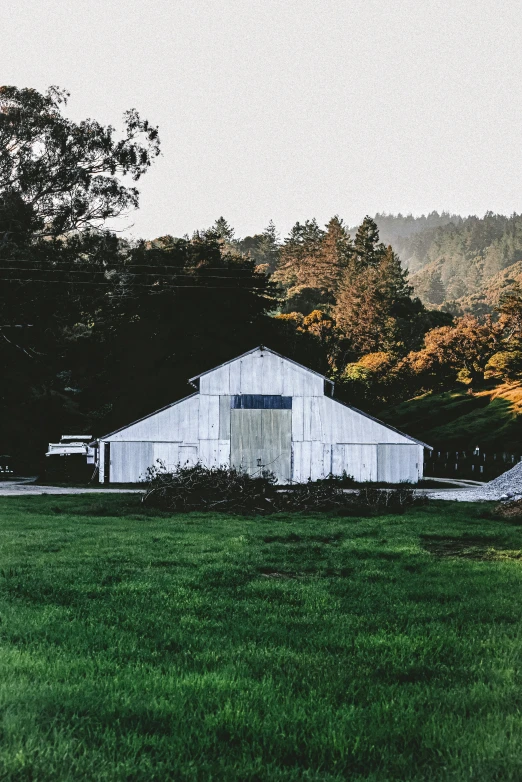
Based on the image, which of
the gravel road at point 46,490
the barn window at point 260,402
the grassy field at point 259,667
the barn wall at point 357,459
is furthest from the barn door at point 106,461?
the grassy field at point 259,667

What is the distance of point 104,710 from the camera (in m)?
5.04

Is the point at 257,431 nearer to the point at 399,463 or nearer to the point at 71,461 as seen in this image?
the point at 399,463

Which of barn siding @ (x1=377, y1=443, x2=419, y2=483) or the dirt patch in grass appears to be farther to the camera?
barn siding @ (x1=377, y1=443, x2=419, y2=483)

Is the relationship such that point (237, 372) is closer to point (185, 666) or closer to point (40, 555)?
point (40, 555)

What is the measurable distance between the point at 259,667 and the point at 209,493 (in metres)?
19.7

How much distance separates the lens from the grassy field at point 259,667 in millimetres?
4441

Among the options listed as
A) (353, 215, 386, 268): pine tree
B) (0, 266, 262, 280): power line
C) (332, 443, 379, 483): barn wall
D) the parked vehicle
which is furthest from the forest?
(353, 215, 386, 268): pine tree

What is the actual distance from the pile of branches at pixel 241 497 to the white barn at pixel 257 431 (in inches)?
702

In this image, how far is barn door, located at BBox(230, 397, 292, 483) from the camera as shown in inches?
1756

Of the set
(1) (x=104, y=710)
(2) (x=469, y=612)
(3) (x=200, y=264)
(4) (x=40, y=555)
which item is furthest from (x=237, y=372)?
(1) (x=104, y=710)

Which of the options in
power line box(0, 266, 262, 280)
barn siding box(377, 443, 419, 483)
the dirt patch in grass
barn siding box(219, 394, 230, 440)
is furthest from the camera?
power line box(0, 266, 262, 280)

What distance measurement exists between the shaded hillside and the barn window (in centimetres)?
2109

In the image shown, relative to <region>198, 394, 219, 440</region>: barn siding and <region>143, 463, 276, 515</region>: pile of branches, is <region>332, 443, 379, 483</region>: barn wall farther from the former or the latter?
<region>143, 463, 276, 515</region>: pile of branches

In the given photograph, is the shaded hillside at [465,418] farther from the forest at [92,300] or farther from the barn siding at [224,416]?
the barn siding at [224,416]
